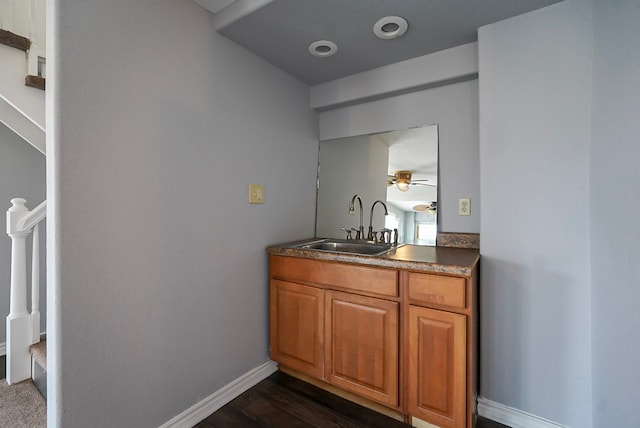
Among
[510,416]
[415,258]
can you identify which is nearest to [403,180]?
[415,258]

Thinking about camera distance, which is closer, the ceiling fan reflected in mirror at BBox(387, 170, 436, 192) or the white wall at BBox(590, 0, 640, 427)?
the white wall at BBox(590, 0, 640, 427)

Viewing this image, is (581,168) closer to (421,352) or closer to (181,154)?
(421,352)

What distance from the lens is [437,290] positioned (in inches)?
51.2

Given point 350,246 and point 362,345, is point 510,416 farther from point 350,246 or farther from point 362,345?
point 350,246

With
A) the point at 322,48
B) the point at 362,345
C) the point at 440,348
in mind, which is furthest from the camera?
the point at 322,48

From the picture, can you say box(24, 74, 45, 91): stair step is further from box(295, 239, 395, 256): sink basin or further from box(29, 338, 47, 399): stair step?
box(295, 239, 395, 256): sink basin

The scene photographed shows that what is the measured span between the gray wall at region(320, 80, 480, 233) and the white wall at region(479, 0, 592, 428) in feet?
0.93

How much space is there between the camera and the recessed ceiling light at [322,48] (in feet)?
5.67

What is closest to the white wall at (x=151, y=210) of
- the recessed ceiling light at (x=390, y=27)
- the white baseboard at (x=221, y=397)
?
the white baseboard at (x=221, y=397)

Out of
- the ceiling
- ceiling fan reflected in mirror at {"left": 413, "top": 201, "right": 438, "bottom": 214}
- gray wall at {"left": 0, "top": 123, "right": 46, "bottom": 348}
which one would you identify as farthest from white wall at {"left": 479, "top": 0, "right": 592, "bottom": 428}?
gray wall at {"left": 0, "top": 123, "right": 46, "bottom": 348}

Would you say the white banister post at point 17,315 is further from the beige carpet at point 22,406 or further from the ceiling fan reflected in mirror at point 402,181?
the ceiling fan reflected in mirror at point 402,181

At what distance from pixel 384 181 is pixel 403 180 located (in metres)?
0.15

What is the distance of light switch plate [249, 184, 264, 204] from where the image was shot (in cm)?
179

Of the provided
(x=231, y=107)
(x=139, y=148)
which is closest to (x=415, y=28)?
(x=231, y=107)
